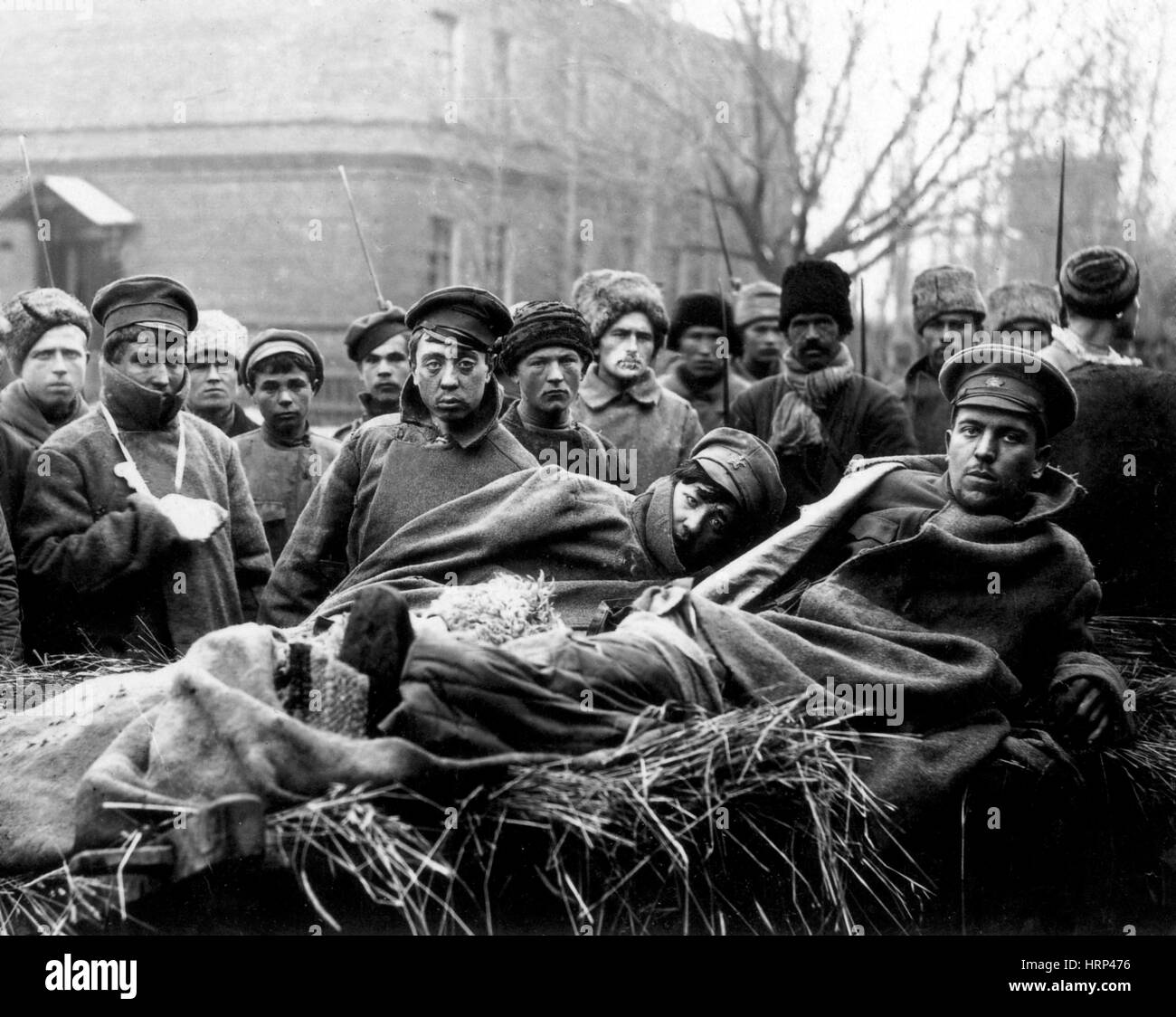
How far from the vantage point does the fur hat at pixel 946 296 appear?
720 cm

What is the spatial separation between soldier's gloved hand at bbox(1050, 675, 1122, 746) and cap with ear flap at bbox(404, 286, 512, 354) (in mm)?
2148

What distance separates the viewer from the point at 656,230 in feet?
62.3

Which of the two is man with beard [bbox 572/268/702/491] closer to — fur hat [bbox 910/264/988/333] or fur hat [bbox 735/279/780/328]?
fur hat [bbox 910/264/988/333]

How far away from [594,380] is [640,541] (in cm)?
226

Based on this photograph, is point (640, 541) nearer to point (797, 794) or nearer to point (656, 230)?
point (797, 794)

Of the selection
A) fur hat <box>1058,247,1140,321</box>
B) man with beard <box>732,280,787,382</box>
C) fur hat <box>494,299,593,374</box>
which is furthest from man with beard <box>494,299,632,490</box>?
man with beard <box>732,280,787,382</box>

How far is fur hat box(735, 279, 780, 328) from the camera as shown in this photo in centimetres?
838

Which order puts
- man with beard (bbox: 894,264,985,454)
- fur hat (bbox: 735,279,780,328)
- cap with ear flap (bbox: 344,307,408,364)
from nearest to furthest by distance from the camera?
man with beard (bbox: 894,264,985,454) → cap with ear flap (bbox: 344,307,408,364) → fur hat (bbox: 735,279,780,328)

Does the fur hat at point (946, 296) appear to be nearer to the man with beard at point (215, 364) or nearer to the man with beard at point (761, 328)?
the man with beard at point (761, 328)

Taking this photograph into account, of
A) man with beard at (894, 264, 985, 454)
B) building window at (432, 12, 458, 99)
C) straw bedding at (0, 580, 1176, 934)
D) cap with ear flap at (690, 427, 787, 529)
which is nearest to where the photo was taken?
straw bedding at (0, 580, 1176, 934)

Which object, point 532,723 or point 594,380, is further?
point 594,380
